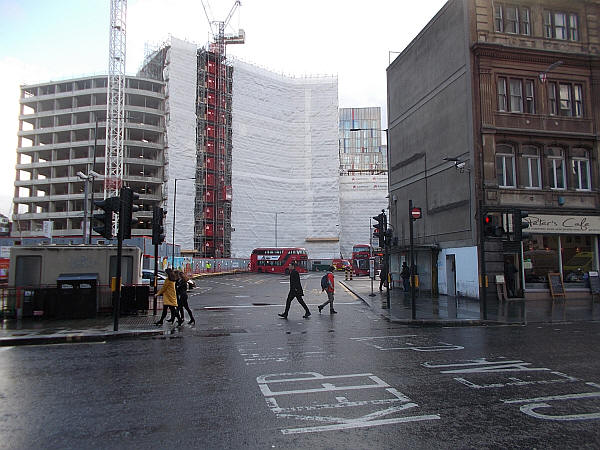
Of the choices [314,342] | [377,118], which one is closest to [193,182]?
[314,342]

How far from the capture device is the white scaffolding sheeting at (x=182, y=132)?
204 feet

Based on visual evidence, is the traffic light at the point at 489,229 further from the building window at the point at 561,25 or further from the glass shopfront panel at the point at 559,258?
the building window at the point at 561,25

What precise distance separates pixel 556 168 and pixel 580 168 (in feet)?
4.75

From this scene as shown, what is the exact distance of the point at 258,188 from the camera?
7156cm

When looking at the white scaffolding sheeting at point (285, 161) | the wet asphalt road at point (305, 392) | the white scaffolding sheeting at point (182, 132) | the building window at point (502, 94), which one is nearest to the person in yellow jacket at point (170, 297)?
the wet asphalt road at point (305, 392)

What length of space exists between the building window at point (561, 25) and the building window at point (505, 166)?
6715 mm

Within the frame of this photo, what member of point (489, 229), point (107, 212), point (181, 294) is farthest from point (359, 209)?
point (107, 212)

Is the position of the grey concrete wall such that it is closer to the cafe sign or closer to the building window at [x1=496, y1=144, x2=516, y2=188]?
the building window at [x1=496, y1=144, x2=516, y2=188]

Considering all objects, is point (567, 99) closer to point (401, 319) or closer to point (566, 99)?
point (566, 99)

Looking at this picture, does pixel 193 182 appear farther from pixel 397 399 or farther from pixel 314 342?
pixel 397 399

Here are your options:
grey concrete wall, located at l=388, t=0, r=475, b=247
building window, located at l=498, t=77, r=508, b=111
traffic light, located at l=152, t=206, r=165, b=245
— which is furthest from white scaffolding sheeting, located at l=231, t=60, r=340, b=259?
traffic light, located at l=152, t=206, r=165, b=245

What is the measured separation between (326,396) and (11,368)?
18.6 feet

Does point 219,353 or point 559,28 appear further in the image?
point 559,28

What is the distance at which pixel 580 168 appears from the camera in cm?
2366
